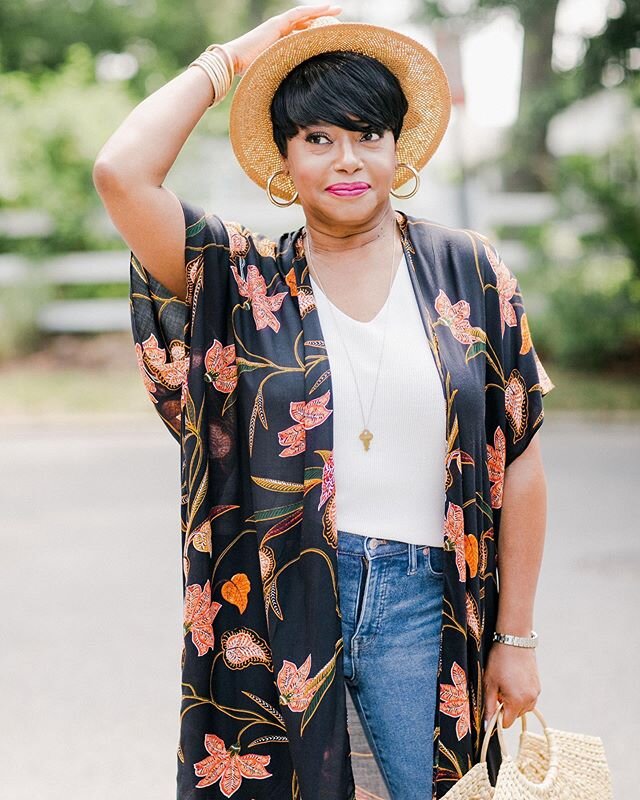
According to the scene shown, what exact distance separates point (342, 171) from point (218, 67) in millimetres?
362

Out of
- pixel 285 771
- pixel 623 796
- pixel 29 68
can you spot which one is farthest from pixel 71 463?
pixel 29 68

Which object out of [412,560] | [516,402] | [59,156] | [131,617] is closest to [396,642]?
[412,560]

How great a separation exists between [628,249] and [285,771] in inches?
404

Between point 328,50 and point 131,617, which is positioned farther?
point 131,617

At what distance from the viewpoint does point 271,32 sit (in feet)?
7.41

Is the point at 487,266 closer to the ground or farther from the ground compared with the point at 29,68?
closer to the ground

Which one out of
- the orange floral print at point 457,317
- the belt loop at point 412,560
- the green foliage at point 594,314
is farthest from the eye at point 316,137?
the green foliage at point 594,314

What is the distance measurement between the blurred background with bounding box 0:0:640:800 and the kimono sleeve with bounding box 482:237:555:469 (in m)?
0.69

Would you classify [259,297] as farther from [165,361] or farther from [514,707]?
[514,707]

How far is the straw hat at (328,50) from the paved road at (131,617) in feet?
3.97

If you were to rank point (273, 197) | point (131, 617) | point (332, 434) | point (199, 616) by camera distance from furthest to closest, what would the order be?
point (131, 617)
point (273, 197)
point (199, 616)
point (332, 434)

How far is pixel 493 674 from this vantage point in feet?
7.31

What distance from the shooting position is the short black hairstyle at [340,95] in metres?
2.11

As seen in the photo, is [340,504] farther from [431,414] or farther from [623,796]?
[623,796]
